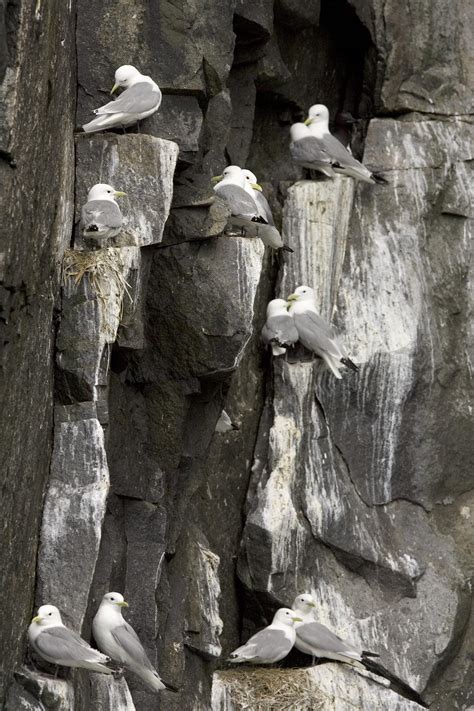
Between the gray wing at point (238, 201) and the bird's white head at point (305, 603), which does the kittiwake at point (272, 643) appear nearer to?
the bird's white head at point (305, 603)

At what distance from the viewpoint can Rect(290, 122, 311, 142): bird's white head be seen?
12242 mm

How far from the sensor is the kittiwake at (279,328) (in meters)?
11.8

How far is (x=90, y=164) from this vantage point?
10.1 m

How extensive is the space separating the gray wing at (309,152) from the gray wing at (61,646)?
4.77 metres

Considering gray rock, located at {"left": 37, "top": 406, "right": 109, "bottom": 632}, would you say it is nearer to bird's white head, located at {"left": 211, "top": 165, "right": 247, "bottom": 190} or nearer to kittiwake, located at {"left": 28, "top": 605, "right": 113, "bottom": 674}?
kittiwake, located at {"left": 28, "top": 605, "right": 113, "bottom": 674}

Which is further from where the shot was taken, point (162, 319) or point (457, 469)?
point (457, 469)

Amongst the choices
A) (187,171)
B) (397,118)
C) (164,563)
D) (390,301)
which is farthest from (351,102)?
(164,563)

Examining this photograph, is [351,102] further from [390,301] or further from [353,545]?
[353,545]

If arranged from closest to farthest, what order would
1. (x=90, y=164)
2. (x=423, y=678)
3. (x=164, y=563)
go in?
(x=90, y=164)
(x=164, y=563)
(x=423, y=678)

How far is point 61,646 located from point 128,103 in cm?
350

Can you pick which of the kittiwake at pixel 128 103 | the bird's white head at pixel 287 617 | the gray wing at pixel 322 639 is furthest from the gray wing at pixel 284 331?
the kittiwake at pixel 128 103

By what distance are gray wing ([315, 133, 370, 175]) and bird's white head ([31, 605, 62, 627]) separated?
4675 millimetres

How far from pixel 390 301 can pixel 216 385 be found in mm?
2021

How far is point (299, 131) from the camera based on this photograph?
40.3 feet
